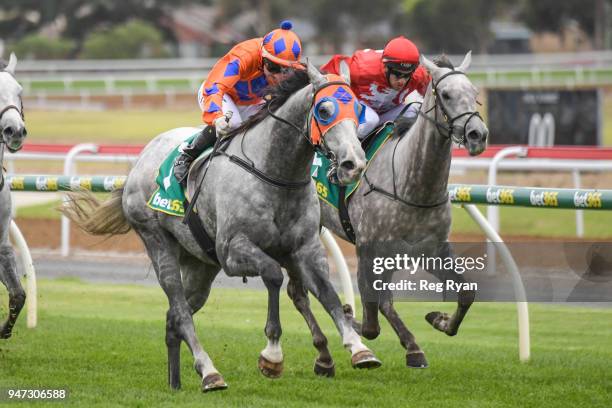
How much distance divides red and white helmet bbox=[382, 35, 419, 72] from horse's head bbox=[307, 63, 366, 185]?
3.94ft

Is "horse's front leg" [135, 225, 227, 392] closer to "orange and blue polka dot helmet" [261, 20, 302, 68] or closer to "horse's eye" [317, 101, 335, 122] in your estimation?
"orange and blue polka dot helmet" [261, 20, 302, 68]

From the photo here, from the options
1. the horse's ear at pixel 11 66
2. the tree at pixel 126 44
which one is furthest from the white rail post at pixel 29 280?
the tree at pixel 126 44

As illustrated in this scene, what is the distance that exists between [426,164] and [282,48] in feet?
3.42

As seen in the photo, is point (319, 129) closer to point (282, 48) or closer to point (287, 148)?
point (287, 148)

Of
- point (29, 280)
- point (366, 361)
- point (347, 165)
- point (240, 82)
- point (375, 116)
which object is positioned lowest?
point (366, 361)

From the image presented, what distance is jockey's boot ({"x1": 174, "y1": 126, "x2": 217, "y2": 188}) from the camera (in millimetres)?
5934

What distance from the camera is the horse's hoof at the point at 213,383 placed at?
17.5 feet

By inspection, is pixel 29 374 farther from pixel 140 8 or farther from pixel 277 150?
pixel 140 8

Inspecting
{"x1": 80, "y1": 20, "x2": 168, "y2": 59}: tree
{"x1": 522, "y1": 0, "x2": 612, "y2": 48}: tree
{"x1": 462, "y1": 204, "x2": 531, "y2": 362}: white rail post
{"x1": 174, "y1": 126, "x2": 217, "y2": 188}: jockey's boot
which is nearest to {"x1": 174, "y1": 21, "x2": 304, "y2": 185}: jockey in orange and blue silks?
{"x1": 174, "y1": 126, "x2": 217, "y2": 188}: jockey's boot

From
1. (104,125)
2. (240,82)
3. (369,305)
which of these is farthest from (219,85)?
(104,125)

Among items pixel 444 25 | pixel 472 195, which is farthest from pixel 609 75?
pixel 472 195

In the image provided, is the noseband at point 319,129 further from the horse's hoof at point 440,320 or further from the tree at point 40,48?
the tree at point 40,48

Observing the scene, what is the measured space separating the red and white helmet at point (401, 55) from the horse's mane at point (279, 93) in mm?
954

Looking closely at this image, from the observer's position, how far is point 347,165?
4.89 meters
